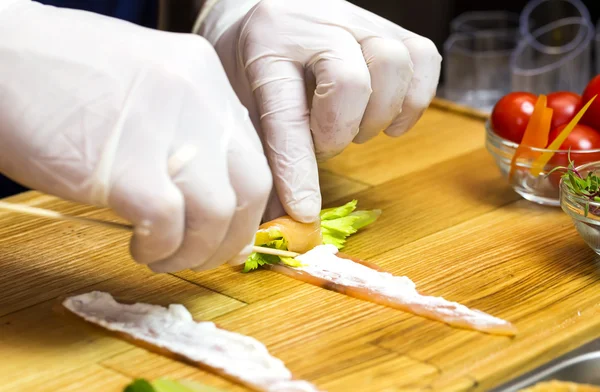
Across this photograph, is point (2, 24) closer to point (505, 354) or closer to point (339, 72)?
point (339, 72)

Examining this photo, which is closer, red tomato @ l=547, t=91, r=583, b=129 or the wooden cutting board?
the wooden cutting board

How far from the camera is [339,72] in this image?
1.65 metres

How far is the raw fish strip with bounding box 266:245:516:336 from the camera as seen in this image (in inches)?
55.4

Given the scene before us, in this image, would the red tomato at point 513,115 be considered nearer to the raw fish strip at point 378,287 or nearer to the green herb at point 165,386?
the raw fish strip at point 378,287

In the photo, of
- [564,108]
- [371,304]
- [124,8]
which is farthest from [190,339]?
[124,8]

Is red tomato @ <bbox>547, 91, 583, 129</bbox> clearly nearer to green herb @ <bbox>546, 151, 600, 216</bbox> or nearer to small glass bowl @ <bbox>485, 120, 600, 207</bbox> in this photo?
small glass bowl @ <bbox>485, 120, 600, 207</bbox>

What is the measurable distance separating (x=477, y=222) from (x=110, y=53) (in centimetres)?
84

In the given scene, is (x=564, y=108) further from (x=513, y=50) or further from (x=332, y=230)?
(x=513, y=50)

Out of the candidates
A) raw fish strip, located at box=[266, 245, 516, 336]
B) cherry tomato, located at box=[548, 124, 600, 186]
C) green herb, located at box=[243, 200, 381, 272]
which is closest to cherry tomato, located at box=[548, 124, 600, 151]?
cherry tomato, located at box=[548, 124, 600, 186]

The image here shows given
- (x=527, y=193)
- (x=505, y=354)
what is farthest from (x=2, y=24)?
(x=527, y=193)

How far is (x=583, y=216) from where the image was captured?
1.56m

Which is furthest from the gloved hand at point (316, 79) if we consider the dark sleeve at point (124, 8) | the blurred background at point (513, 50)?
the blurred background at point (513, 50)

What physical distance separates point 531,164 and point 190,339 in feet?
2.78

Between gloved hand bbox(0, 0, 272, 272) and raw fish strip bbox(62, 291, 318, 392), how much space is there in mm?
104
